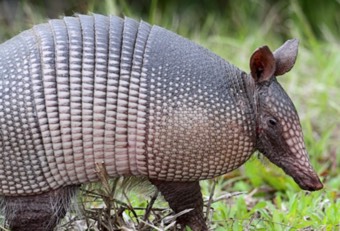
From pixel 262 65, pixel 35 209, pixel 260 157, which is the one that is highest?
pixel 262 65

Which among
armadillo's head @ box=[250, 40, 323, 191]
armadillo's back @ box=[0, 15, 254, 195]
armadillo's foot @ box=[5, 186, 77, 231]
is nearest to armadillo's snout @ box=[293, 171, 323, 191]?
armadillo's head @ box=[250, 40, 323, 191]

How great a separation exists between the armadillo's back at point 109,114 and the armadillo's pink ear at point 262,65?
0.61 feet

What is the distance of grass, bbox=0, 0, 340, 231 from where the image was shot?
5.63 m

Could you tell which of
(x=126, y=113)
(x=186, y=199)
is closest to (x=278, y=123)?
(x=186, y=199)

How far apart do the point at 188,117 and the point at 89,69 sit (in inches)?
24.9

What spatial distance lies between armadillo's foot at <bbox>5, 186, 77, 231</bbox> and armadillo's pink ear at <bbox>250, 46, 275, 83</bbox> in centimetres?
131

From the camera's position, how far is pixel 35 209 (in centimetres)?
501

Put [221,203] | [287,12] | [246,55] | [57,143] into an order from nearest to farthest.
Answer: [57,143] → [221,203] → [246,55] → [287,12]

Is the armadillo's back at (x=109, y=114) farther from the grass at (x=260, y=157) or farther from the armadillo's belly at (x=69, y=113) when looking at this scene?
the grass at (x=260, y=157)

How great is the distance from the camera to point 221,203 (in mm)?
6340

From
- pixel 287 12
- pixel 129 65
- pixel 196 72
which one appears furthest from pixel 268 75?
pixel 287 12

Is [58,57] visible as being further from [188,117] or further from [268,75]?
[268,75]

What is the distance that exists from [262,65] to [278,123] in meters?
0.36

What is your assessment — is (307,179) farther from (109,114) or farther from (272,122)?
(109,114)
